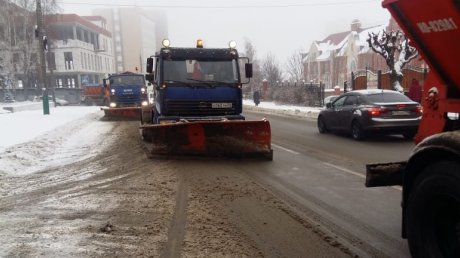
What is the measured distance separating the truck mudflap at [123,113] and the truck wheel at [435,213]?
64.9 ft

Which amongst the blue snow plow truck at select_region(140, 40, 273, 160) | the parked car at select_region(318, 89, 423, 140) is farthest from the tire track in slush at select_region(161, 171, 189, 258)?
the parked car at select_region(318, 89, 423, 140)

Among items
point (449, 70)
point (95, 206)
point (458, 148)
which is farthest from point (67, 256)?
point (449, 70)

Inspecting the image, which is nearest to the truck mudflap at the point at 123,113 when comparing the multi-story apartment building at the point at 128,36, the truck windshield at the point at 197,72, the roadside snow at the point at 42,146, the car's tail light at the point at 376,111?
the roadside snow at the point at 42,146

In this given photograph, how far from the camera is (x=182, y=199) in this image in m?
6.50

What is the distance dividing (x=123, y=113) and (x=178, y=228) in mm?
18401

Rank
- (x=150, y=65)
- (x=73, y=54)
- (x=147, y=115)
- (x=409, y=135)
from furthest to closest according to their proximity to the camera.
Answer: (x=73, y=54) → (x=147, y=115) → (x=409, y=135) → (x=150, y=65)

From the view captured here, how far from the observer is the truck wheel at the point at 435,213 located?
3.26m

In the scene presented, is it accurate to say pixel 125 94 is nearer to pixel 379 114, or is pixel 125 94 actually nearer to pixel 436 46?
pixel 379 114

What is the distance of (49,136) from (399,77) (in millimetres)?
18454

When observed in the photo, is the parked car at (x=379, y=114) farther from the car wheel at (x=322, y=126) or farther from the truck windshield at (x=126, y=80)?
the truck windshield at (x=126, y=80)

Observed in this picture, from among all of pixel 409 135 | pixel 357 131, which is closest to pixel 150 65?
pixel 357 131

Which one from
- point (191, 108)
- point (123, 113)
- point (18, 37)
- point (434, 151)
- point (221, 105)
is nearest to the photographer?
point (434, 151)

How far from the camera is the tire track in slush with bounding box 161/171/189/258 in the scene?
4426 millimetres

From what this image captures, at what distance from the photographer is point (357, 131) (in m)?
13.1
